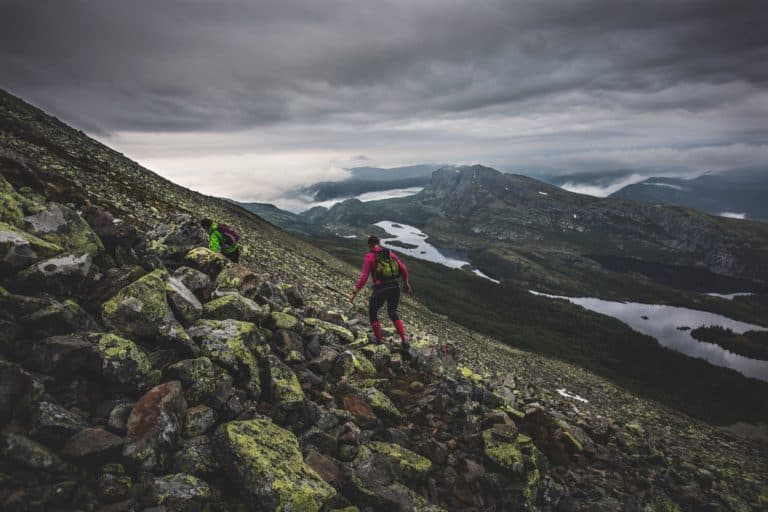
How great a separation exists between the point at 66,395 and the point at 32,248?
14.1 ft

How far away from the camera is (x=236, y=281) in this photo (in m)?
13.7

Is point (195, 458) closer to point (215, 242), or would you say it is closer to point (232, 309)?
point (232, 309)

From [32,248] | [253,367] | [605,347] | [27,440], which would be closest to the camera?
[27,440]

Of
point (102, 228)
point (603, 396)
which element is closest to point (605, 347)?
point (603, 396)

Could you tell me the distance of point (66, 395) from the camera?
7109mm

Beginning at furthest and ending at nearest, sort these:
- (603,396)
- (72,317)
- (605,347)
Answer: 1. (605,347)
2. (603,396)
3. (72,317)

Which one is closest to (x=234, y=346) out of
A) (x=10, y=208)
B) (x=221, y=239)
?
(x=10, y=208)

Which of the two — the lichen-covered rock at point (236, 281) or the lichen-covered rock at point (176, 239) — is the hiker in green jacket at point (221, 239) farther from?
the lichen-covered rock at point (236, 281)

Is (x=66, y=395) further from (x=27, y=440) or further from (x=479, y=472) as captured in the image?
(x=479, y=472)

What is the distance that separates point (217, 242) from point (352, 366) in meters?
9.22

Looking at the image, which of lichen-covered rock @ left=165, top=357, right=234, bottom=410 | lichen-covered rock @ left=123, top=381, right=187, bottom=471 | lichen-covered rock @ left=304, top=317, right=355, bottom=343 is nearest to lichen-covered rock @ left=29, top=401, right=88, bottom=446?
lichen-covered rock @ left=123, top=381, right=187, bottom=471

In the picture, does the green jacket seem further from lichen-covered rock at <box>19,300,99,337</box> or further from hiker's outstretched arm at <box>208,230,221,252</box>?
lichen-covered rock at <box>19,300,99,337</box>

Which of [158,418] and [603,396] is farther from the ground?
[158,418]

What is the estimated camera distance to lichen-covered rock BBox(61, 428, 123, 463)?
6.09 m
